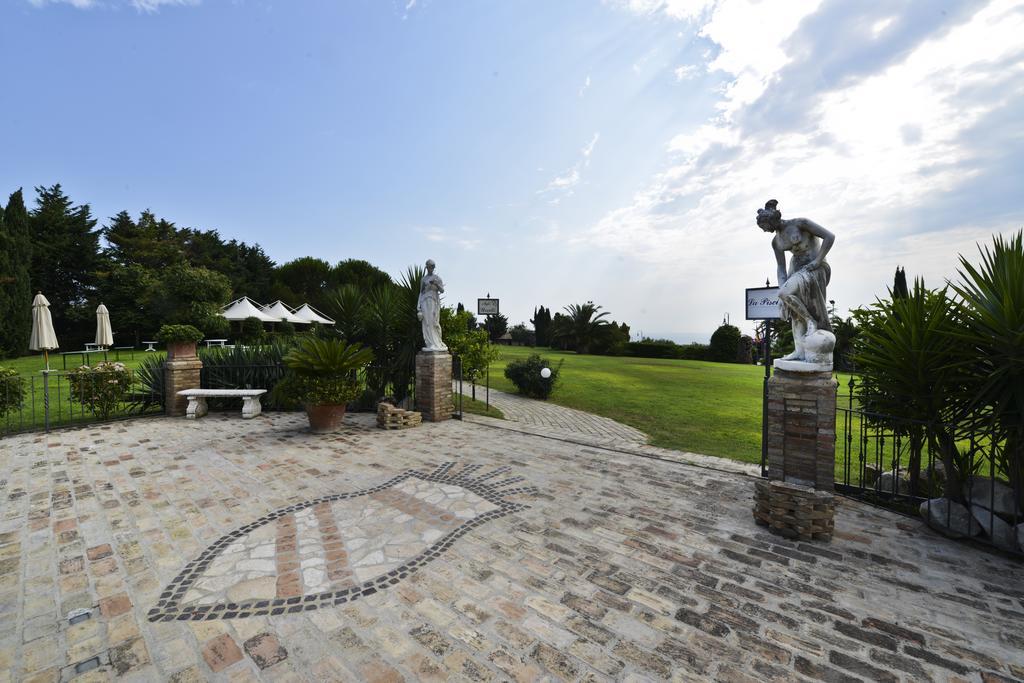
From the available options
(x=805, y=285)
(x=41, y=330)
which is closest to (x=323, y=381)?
(x=805, y=285)

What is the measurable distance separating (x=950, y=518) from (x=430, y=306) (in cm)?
705

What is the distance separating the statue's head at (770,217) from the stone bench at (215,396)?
28.2ft

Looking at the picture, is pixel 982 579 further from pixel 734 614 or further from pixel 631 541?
pixel 631 541

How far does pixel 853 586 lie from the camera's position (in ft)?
8.82

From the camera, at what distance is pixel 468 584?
8.75ft

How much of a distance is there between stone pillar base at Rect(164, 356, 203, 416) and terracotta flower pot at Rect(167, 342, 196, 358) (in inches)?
2.4

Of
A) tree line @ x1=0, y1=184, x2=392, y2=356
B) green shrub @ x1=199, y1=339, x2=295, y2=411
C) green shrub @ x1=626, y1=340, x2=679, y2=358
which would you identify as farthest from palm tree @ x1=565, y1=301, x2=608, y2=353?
green shrub @ x1=199, y1=339, x2=295, y2=411

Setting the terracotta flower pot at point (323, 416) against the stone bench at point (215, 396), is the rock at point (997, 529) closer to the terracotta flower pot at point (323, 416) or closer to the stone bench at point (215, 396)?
the terracotta flower pot at point (323, 416)

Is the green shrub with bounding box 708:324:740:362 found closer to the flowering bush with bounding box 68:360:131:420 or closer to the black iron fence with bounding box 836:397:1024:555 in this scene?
the black iron fence with bounding box 836:397:1024:555

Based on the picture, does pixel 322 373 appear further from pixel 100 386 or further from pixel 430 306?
pixel 100 386

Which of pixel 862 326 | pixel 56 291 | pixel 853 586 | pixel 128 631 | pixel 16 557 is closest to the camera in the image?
pixel 128 631

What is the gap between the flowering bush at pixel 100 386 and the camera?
23.6 ft

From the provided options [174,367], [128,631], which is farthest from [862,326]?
[174,367]

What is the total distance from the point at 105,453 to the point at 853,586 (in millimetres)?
8103
